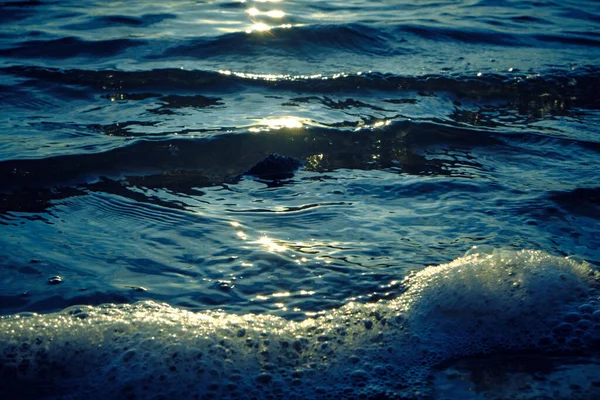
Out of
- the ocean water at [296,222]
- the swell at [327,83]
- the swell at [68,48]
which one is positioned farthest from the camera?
the swell at [68,48]

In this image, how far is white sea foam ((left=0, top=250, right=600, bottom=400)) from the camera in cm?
226

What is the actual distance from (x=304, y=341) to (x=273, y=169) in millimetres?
1876

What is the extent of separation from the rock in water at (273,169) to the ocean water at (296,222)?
1cm

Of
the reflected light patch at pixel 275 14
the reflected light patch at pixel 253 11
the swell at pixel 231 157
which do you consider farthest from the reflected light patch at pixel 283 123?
the reflected light patch at pixel 253 11

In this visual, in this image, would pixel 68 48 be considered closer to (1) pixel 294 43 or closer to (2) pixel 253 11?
(1) pixel 294 43

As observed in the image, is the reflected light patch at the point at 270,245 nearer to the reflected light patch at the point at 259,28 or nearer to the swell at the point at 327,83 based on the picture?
the swell at the point at 327,83

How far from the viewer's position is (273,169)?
421 centimetres

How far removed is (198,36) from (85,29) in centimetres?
134

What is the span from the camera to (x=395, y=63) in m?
6.88

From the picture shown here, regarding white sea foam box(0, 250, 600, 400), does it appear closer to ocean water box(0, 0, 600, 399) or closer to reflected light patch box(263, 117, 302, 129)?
ocean water box(0, 0, 600, 399)

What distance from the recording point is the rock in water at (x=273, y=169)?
418 cm

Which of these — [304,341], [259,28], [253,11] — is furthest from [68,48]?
[304,341]

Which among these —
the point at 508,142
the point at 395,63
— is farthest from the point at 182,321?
the point at 395,63

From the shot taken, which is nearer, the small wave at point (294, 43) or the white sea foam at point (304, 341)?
the white sea foam at point (304, 341)
